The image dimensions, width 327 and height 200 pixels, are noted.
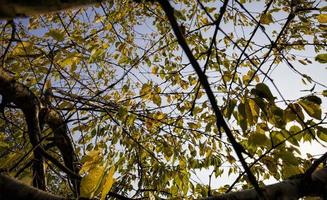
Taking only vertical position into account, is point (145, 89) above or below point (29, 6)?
above

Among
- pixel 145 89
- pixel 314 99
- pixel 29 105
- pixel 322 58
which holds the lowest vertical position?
pixel 314 99

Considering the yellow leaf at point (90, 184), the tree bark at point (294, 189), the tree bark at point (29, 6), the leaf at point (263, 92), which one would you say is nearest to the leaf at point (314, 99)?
the leaf at point (263, 92)

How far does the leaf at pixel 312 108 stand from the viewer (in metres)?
1.44

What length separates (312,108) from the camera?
147 cm

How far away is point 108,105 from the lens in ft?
11.1

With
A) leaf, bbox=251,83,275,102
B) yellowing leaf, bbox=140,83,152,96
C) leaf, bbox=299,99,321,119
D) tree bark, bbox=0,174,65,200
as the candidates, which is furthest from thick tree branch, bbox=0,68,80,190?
leaf, bbox=299,99,321,119

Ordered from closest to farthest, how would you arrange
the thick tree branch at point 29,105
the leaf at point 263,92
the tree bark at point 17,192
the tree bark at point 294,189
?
the tree bark at point 17,192
the tree bark at point 294,189
the leaf at point 263,92
the thick tree branch at point 29,105

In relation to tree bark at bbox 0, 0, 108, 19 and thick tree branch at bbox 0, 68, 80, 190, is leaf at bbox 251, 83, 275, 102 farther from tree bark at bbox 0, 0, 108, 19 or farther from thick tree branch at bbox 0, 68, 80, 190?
thick tree branch at bbox 0, 68, 80, 190

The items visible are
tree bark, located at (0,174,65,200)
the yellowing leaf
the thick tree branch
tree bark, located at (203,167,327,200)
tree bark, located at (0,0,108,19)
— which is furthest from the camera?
the yellowing leaf

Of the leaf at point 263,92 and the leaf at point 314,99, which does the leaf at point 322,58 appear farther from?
the leaf at point 263,92

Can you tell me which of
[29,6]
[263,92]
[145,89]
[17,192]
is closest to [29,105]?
[145,89]

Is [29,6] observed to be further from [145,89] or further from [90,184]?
[145,89]

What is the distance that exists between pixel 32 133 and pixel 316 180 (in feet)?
7.39

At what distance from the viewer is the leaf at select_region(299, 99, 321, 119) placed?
1444 millimetres
